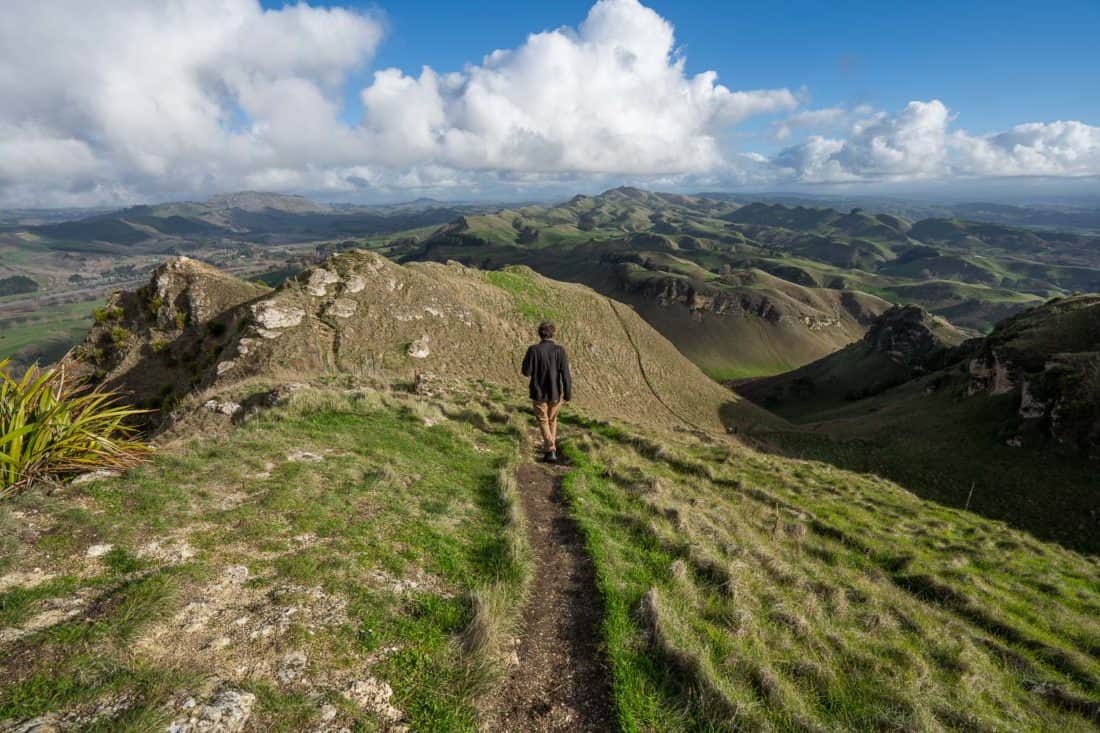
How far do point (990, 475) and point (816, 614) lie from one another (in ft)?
129

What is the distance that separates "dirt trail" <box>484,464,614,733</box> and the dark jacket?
5.33 m

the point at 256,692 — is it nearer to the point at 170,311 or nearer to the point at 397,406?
the point at 397,406

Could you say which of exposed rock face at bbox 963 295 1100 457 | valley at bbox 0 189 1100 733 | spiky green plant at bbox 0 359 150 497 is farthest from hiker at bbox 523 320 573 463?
exposed rock face at bbox 963 295 1100 457

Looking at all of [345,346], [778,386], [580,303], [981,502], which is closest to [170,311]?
[345,346]

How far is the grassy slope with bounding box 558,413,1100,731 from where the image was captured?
20.7ft

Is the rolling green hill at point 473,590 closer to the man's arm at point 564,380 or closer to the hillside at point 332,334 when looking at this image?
the man's arm at point 564,380

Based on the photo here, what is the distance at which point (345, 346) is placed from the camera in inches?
1406

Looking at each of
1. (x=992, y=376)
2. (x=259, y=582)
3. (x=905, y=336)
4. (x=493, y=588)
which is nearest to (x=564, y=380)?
(x=493, y=588)

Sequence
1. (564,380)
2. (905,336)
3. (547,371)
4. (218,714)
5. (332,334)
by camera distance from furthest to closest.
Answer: (905,336)
(332,334)
(564,380)
(547,371)
(218,714)

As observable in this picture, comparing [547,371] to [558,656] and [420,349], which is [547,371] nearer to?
[558,656]

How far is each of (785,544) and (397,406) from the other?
1374 centimetres

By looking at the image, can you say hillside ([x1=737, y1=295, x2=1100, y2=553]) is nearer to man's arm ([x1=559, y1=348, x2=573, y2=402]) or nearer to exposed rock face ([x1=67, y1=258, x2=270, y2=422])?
man's arm ([x1=559, y1=348, x2=573, y2=402])

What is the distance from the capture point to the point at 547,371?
48.0ft

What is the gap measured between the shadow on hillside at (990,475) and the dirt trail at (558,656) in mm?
29502
